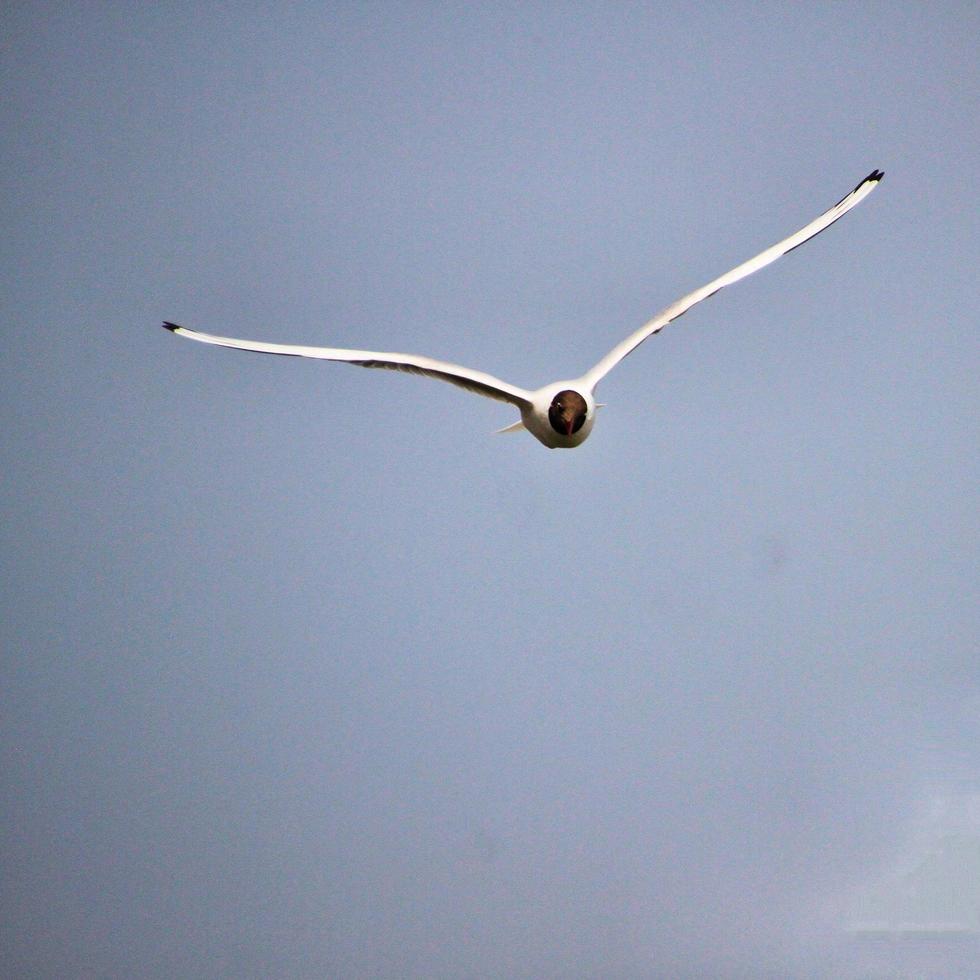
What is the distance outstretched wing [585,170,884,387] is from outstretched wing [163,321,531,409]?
1327mm

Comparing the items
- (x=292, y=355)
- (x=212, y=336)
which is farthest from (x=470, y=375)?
(x=212, y=336)

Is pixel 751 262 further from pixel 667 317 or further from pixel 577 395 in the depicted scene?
pixel 577 395

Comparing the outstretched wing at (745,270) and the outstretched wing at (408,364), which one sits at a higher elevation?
the outstretched wing at (745,270)

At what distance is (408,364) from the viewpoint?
16.0 meters

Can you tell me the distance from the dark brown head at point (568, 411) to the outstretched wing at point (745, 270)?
2.93 ft

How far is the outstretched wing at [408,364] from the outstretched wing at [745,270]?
4.35ft

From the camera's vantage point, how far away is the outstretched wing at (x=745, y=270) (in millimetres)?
16516

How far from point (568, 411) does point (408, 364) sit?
2247mm

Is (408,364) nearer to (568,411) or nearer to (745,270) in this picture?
(568,411)

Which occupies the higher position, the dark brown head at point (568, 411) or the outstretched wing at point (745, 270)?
the outstretched wing at point (745, 270)

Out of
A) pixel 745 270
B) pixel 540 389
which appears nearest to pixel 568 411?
pixel 540 389

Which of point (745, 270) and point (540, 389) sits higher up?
point (745, 270)

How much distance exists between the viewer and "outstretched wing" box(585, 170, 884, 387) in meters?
16.5

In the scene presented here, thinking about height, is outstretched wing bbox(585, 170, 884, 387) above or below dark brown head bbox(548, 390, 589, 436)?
above
